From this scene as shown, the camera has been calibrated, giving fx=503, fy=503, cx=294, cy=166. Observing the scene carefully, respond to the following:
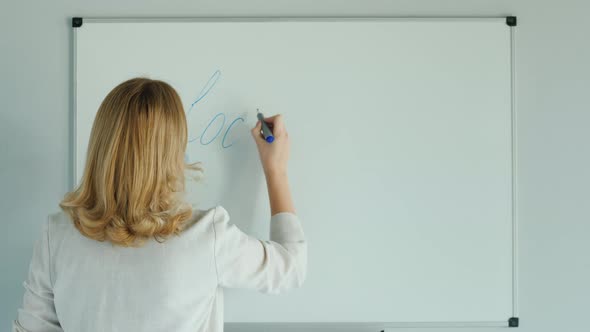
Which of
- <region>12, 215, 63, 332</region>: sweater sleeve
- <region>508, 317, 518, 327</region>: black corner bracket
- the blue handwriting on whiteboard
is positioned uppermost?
the blue handwriting on whiteboard

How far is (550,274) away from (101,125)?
A: 1154 millimetres

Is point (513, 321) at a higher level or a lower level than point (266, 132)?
lower

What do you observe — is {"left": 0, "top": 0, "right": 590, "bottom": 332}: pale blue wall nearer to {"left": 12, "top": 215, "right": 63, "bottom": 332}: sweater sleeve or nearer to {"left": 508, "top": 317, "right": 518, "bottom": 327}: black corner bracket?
{"left": 508, "top": 317, "right": 518, "bottom": 327}: black corner bracket

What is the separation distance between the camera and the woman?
863mm

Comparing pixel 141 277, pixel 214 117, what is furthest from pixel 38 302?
pixel 214 117

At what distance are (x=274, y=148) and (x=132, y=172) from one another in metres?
0.41

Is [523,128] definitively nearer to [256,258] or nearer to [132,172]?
[256,258]

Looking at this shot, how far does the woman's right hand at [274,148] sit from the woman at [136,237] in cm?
28

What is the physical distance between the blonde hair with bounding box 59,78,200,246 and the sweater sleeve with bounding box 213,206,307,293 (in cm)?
8

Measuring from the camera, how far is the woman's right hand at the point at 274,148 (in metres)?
1.19

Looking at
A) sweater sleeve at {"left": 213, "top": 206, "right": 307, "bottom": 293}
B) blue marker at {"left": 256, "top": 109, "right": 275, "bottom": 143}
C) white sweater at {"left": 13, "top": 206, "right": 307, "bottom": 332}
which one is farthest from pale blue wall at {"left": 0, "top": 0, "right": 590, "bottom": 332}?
sweater sleeve at {"left": 213, "top": 206, "right": 307, "bottom": 293}

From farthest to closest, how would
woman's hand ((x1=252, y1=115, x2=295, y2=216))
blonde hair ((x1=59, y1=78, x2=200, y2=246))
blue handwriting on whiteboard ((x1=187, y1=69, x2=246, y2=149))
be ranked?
blue handwriting on whiteboard ((x1=187, y1=69, x2=246, y2=149))
woman's hand ((x1=252, y1=115, x2=295, y2=216))
blonde hair ((x1=59, y1=78, x2=200, y2=246))

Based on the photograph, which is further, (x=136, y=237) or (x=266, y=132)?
(x=266, y=132)

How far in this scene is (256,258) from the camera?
959 millimetres
